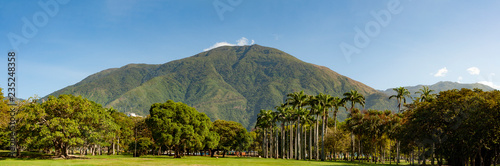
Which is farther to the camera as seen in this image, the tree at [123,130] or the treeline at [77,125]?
the tree at [123,130]

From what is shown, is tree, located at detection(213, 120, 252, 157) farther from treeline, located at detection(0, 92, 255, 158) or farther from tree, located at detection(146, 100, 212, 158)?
tree, located at detection(146, 100, 212, 158)

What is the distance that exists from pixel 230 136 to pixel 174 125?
37404 millimetres

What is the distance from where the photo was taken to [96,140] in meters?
56.2

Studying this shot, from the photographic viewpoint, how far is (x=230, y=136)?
10475cm

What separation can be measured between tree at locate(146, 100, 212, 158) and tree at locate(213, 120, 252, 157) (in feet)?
84.8

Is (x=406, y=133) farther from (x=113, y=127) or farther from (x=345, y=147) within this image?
(x=113, y=127)

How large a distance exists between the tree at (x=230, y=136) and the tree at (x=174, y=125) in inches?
1018

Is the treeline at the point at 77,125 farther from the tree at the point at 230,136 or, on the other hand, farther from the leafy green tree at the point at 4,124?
the tree at the point at 230,136

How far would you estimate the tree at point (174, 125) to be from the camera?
226 feet

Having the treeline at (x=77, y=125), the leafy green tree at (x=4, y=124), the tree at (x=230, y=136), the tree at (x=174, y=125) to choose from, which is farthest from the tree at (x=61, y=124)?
the tree at (x=230, y=136)

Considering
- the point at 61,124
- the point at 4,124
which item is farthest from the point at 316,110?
the point at 4,124

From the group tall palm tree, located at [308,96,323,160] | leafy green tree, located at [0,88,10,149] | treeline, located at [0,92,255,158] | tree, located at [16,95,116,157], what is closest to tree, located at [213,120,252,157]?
treeline, located at [0,92,255,158]

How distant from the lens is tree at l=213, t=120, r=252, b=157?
341 feet

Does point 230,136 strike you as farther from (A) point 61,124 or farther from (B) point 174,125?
(A) point 61,124
